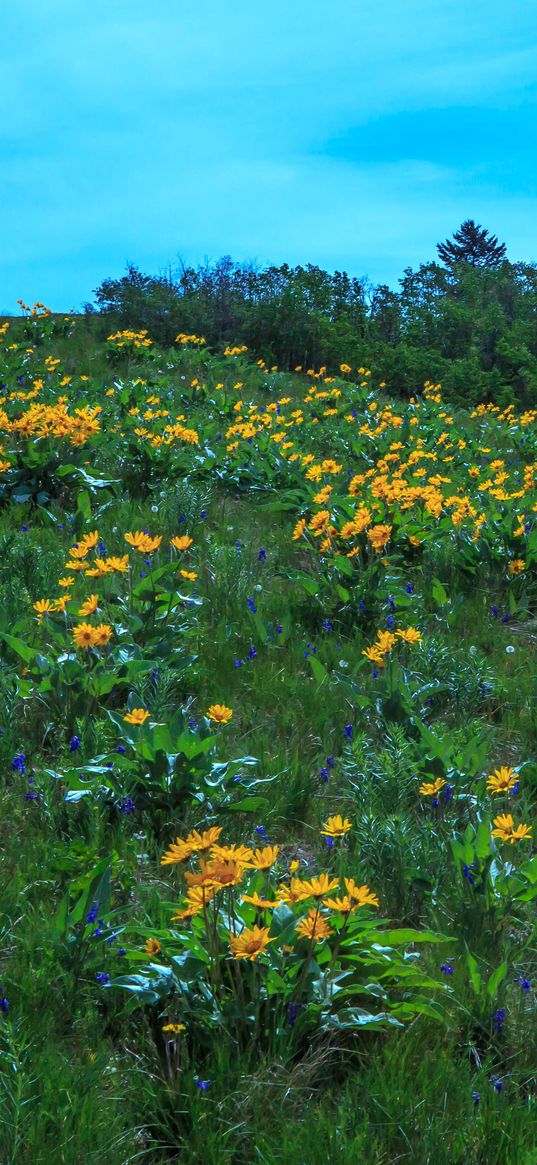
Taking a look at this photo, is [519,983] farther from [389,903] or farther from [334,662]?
[334,662]

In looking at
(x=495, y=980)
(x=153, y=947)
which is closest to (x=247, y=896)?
(x=153, y=947)

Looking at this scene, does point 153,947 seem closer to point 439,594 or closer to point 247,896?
point 247,896

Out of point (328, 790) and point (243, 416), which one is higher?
point (243, 416)

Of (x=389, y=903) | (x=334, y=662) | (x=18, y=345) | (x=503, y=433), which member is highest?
(x=18, y=345)

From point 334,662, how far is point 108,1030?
246cm

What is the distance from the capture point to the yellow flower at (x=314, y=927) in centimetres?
226

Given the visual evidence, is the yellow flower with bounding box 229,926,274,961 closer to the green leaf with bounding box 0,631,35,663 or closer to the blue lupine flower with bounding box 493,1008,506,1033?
the blue lupine flower with bounding box 493,1008,506,1033

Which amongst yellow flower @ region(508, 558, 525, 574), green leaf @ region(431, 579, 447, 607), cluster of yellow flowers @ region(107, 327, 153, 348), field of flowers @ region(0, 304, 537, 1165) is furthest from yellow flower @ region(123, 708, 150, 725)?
cluster of yellow flowers @ region(107, 327, 153, 348)

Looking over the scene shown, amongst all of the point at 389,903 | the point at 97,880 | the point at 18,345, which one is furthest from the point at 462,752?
the point at 18,345

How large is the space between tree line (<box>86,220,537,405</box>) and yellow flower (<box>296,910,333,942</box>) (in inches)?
548

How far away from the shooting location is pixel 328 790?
3.70m

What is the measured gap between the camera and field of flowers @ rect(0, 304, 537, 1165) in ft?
7.28

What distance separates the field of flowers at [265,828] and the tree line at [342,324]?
912 centimetres

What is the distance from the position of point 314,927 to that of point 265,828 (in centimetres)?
117
